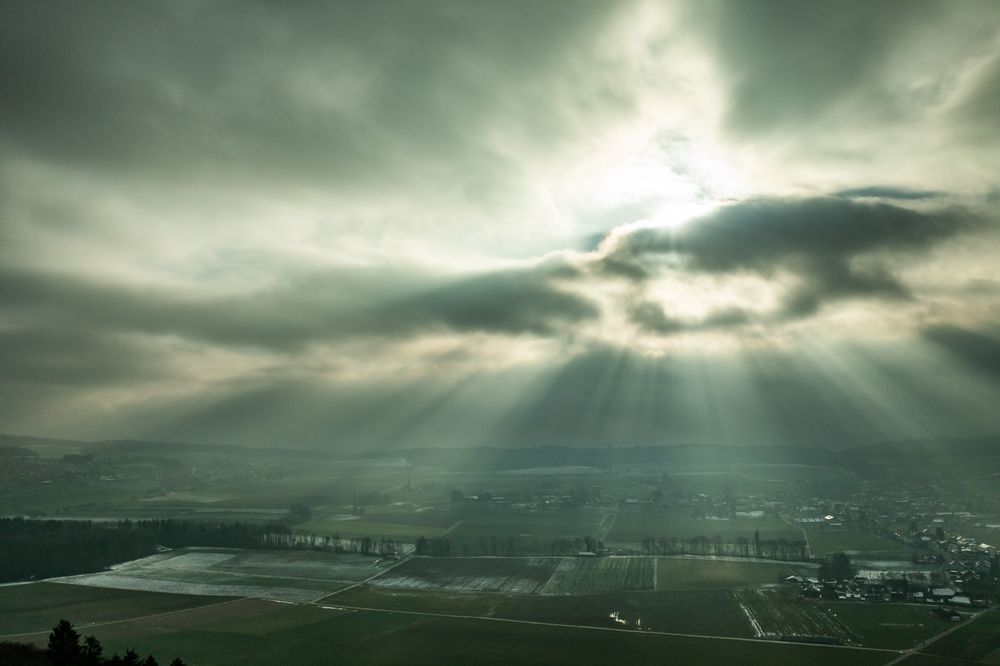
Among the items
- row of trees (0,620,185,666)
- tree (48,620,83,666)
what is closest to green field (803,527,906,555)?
row of trees (0,620,185,666)

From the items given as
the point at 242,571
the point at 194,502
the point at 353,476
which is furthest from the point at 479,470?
the point at 242,571

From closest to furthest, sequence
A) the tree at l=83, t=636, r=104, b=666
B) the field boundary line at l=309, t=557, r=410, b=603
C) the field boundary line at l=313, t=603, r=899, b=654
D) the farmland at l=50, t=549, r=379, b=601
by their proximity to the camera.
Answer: the tree at l=83, t=636, r=104, b=666 < the field boundary line at l=313, t=603, r=899, b=654 < the field boundary line at l=309, t=557, r=410, b=603 < the farmland at l=50, t=549, r=379, b=601

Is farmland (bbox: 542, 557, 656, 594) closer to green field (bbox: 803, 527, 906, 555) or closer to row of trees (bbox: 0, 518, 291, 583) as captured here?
green field (bbox: 803, 527, 906, 555)

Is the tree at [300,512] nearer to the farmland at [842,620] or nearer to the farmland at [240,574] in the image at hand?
the farmland at [240,574]

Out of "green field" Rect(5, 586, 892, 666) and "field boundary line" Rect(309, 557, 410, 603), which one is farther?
"field boundary line" Rect(309, 557, 410, 603)

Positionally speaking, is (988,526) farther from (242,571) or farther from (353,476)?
(353,476)

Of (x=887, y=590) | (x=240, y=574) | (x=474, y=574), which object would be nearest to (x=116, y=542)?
(x=240, y=574)

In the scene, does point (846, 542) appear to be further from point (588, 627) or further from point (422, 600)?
point (422, 600)
